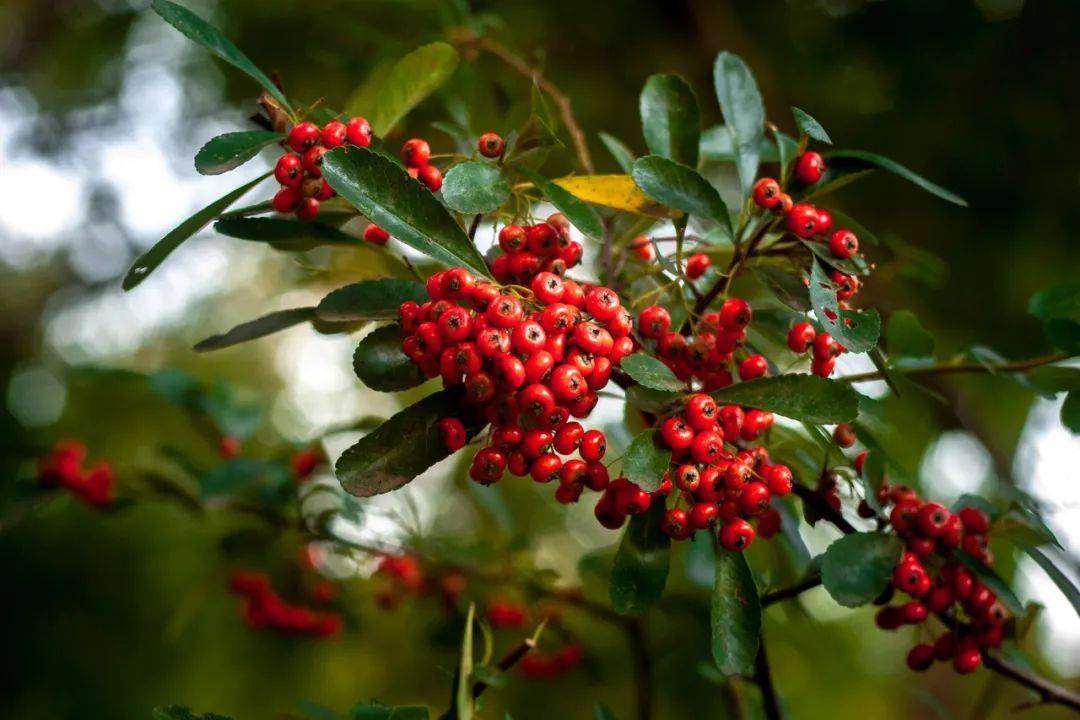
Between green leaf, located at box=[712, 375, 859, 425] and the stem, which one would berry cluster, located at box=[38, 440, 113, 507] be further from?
the stem

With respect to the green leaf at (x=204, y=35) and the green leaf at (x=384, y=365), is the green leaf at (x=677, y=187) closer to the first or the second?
the green leaf at (x=384, y=365)

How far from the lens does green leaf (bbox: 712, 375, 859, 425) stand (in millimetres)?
952

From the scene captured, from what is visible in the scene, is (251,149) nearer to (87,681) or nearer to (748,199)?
(748,199)

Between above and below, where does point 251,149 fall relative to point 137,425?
above

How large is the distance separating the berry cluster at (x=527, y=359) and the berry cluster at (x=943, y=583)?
0.43m

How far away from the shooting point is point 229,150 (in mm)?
1004

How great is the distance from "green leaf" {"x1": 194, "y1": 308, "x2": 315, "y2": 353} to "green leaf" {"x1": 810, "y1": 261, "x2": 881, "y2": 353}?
2.12 ft

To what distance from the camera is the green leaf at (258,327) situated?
3.76 feet

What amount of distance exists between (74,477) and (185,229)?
1.27 m

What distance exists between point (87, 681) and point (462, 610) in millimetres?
1584

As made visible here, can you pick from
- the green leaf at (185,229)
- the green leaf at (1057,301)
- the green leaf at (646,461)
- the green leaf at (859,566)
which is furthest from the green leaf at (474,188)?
the green leaf at (1057,301)

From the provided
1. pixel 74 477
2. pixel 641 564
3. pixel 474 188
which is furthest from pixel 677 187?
pixel 74 477

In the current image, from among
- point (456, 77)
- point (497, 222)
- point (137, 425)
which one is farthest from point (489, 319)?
point (137, 425)

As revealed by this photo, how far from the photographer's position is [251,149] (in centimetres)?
101
